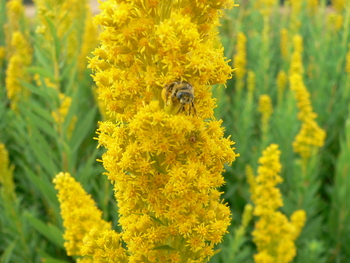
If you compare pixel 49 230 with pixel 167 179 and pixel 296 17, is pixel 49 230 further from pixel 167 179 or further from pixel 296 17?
pixel 296 17

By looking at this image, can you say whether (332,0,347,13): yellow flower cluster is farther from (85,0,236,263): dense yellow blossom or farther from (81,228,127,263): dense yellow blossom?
(81,228,127,263): dense yellow blossom

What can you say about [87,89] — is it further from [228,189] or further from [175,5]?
[175,5]

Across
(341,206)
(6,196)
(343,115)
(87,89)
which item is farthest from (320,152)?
(6,196)

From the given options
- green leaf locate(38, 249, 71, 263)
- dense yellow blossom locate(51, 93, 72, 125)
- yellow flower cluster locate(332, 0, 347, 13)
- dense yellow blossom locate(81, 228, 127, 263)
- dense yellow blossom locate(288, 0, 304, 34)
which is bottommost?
green leaf locate(38, 249, 71, 263)

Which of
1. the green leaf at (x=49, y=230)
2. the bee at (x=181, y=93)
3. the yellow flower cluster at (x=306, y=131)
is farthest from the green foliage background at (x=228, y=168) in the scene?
the bee at (x=181, y=93)

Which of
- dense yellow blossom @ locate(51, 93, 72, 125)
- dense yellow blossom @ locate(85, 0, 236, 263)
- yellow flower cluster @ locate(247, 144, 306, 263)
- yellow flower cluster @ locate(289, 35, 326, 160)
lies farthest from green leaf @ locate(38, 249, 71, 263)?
yellow flower cluster @ locate(289, 35, 326, 160)
